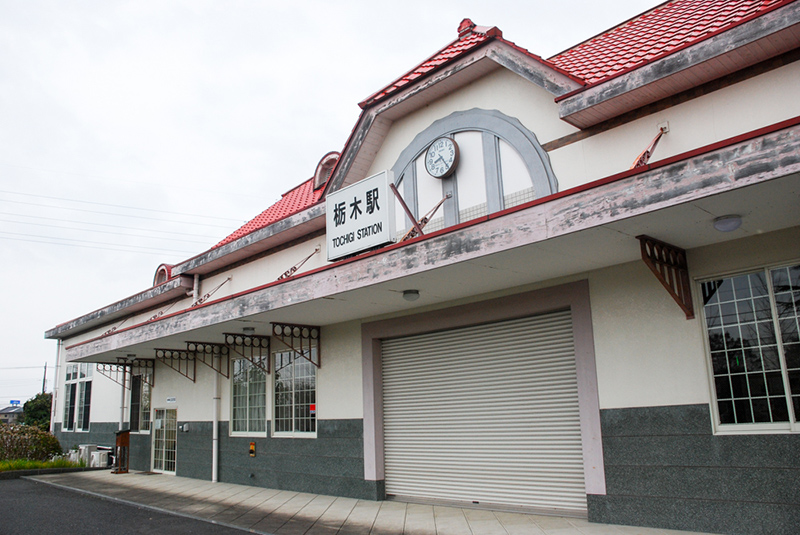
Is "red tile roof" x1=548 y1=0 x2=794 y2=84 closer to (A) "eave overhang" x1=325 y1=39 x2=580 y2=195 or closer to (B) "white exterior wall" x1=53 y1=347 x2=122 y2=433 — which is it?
(A) "eave overhang" x1=325 y1=39 x2=580 y2=195

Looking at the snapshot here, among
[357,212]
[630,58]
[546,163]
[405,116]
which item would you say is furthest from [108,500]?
[630,58]

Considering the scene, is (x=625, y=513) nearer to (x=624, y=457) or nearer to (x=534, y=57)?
(x=624, y=457)

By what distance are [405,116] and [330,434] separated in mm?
5758

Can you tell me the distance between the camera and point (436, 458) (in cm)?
898

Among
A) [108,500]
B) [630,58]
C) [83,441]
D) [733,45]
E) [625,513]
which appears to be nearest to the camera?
[733,45]

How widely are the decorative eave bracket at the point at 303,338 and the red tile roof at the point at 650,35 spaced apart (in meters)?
6.21

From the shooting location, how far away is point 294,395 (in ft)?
37.2

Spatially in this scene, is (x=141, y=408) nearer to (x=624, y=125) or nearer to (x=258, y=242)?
(x=258, y=242)

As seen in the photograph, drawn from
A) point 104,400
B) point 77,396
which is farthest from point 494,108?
point 77,396

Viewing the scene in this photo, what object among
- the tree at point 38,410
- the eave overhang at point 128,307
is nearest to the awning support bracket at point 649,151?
the eave overhang at point 128,307

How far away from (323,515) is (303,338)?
134 inches

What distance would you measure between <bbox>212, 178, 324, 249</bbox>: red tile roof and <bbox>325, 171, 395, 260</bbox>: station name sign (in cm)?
456

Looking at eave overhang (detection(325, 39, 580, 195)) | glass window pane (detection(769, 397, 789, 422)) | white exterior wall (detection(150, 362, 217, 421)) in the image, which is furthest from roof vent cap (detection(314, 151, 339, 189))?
glass window pane (detection(769, 397, 789, 422))

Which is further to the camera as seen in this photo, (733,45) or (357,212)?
(357,212)
